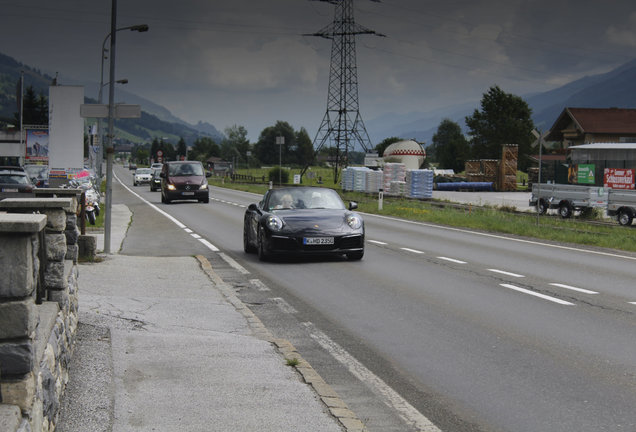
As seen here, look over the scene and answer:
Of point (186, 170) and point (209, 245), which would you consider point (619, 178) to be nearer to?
point (186, 170)

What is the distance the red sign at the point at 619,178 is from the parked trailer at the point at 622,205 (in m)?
7.57

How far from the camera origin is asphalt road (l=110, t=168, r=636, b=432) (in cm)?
539

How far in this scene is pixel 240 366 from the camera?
609 cm

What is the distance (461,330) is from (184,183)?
31.2 meters

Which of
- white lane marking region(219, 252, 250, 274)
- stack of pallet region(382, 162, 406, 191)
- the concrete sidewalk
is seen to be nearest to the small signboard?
stack of pallet region(382, 162, 406, 191)

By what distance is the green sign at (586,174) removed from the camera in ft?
126

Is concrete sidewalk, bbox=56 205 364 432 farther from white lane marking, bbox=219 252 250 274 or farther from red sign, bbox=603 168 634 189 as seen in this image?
red sign, bbox=603 168 634 189

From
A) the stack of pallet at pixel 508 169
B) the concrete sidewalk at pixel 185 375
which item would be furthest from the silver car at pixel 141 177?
the concrete sidewalk at pixel 185 375

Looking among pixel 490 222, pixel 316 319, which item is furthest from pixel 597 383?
pixel 490 222

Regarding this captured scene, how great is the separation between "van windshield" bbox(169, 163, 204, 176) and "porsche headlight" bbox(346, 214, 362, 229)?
25.2m

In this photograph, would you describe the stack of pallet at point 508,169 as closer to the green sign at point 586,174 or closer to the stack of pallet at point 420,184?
the stack of pallet at point 420,184

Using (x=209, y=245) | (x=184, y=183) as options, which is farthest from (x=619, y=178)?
(x=209, y=245)

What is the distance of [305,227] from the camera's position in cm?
1400

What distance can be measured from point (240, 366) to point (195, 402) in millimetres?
1071
